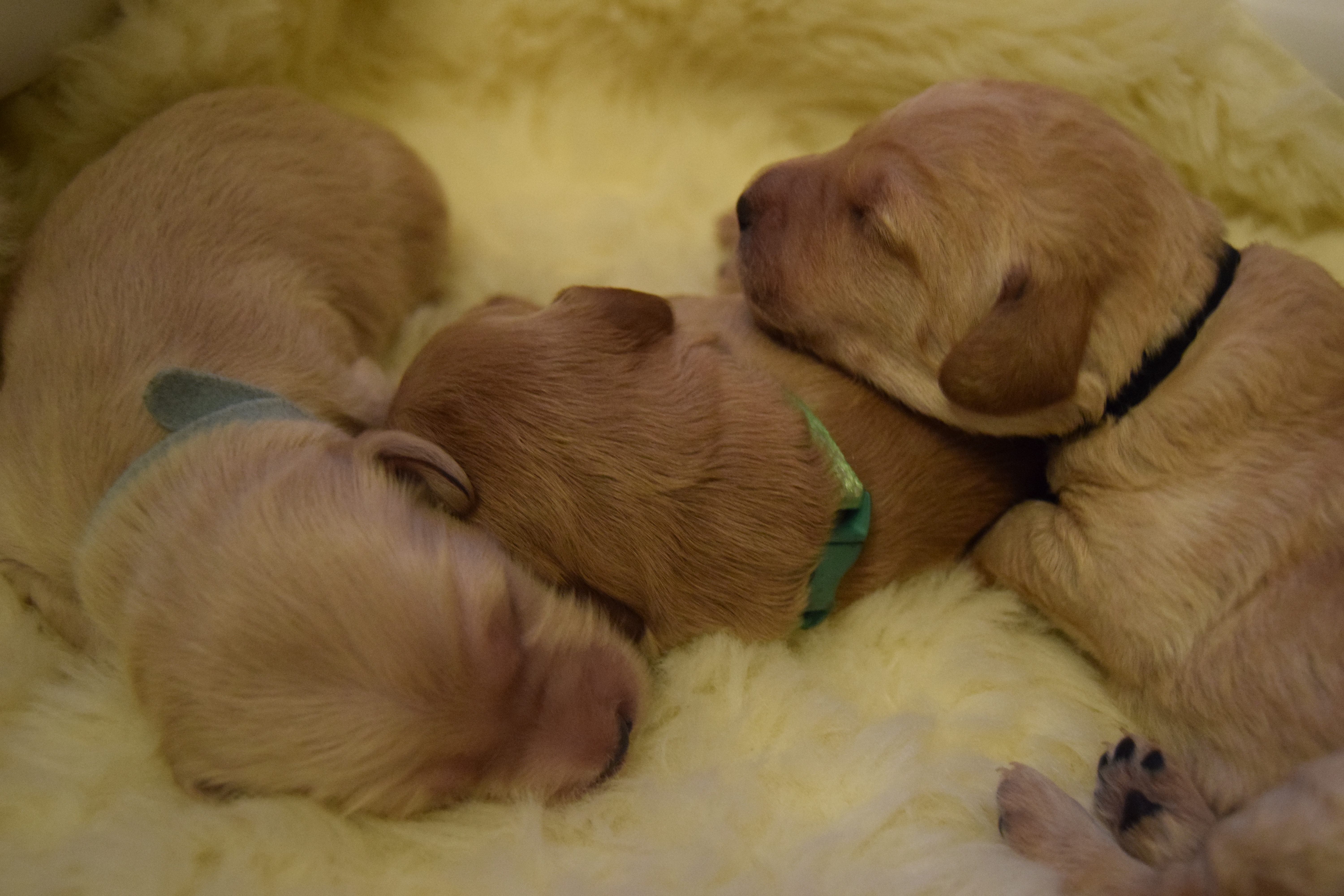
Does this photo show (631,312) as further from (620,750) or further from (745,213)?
(620,750)

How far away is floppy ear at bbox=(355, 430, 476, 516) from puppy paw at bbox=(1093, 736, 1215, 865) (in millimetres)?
1232

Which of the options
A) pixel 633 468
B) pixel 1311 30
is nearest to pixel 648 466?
pixel 633 468

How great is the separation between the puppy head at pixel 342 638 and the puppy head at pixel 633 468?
0.33 feet

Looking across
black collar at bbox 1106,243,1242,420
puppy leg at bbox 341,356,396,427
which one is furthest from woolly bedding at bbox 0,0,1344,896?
black collar at bbox 1106,243,1242,420

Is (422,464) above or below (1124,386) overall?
below

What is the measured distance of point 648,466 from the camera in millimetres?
1624

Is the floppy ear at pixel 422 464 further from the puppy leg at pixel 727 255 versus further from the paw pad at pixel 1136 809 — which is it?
the paw pad at pixel 1136 809

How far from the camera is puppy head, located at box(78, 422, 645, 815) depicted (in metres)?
1.36

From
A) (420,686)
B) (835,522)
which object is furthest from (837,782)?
(420,686)

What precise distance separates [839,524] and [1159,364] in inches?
26.0

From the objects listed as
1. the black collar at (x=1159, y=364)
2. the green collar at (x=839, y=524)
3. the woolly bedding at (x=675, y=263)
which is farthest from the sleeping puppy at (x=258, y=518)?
the black collar at (x=1159, y=364)

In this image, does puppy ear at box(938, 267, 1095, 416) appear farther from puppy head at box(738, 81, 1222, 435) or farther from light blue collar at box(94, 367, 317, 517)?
light blue collar at box(94, 367, 317, 517)

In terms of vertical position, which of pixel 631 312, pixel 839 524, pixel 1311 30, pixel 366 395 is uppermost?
pixel 1311 30

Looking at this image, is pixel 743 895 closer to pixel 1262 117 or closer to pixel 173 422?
pixel 173 422
